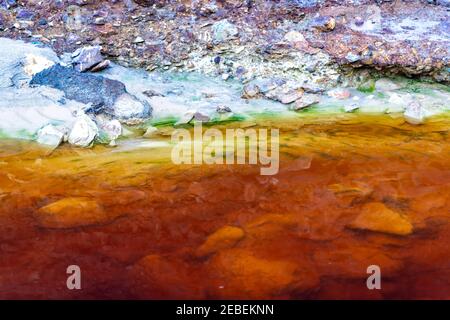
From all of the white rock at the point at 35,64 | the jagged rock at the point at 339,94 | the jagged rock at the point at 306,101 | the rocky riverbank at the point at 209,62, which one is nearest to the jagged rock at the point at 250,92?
the rocky riverbank at the point at 209,62

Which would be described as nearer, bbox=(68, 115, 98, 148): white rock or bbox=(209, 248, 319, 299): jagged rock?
bbox=(209, 248, 319, 299): jagged rock

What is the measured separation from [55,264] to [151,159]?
1381 millimetres

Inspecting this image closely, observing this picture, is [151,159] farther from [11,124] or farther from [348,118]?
[348,118]

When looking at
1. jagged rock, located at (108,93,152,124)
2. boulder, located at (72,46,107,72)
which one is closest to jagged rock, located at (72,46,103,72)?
boulder, located at (72,46,107,72)

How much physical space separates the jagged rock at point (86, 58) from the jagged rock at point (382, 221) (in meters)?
3.28

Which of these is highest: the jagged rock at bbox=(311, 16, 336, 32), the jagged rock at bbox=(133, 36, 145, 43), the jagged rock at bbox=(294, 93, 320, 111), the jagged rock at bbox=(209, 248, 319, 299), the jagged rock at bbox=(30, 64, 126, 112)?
the jagged rock at bbox=(311, 16, 336, 32)

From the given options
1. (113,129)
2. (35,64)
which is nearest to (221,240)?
(113,129)

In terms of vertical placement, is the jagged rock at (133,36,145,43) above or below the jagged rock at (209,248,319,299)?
above

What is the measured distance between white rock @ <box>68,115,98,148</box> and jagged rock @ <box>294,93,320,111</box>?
200 cm

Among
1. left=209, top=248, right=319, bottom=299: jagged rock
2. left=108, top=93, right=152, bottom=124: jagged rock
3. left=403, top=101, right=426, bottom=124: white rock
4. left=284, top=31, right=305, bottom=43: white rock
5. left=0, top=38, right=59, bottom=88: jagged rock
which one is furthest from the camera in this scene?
left=284, top=31, right=305, bottom=43: white rock

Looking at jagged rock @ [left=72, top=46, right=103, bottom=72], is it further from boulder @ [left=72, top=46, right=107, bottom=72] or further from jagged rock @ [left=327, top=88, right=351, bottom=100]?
jagged rock @ [left=327, top=88, right=351, bottom=100]

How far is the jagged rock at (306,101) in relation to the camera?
4840 mm

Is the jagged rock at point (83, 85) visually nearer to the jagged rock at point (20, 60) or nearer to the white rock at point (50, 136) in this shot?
the jagged rock at point (20, 60)

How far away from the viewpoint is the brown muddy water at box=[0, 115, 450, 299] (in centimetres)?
246
